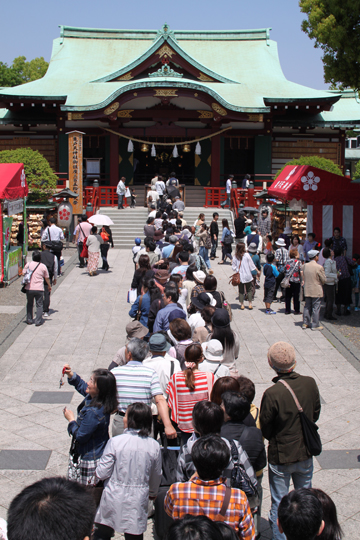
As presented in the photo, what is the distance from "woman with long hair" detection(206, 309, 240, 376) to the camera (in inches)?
260

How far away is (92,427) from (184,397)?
3.41ft

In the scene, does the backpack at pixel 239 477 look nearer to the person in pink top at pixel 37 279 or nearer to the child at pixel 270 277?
the person in pink top at pixel 37 279

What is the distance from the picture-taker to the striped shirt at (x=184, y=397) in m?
5.00

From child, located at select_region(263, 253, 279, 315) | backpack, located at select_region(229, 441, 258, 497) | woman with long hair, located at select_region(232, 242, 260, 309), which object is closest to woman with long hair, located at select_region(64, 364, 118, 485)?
backpack, located at select_region(229, 441, 258, 497)

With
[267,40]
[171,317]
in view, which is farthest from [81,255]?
[267,40]

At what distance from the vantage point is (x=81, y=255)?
52.3ft

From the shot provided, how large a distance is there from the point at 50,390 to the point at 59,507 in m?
6.22

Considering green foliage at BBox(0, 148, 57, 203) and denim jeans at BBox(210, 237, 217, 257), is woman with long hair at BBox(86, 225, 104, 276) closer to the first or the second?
denim jeans at BBox(210, 237, 217, 257)

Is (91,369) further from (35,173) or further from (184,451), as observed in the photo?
(35,173)

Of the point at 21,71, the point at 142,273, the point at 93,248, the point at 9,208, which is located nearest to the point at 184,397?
the point at 142,273

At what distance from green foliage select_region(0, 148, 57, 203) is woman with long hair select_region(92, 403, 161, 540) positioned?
17380 mm

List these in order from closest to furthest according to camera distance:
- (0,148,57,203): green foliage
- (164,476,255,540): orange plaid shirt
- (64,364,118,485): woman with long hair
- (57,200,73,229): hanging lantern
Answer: (164,476,255,540): orange plaid shirt → (64,364,118,485): woman with long hair → (57,200,73,229): hanging lantern → (0,148,57,203): green foliage

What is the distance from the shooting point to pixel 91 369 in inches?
372

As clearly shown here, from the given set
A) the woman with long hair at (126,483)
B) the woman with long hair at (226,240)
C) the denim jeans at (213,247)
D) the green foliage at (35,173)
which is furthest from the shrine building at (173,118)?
the woman with long hair at (126,483)
